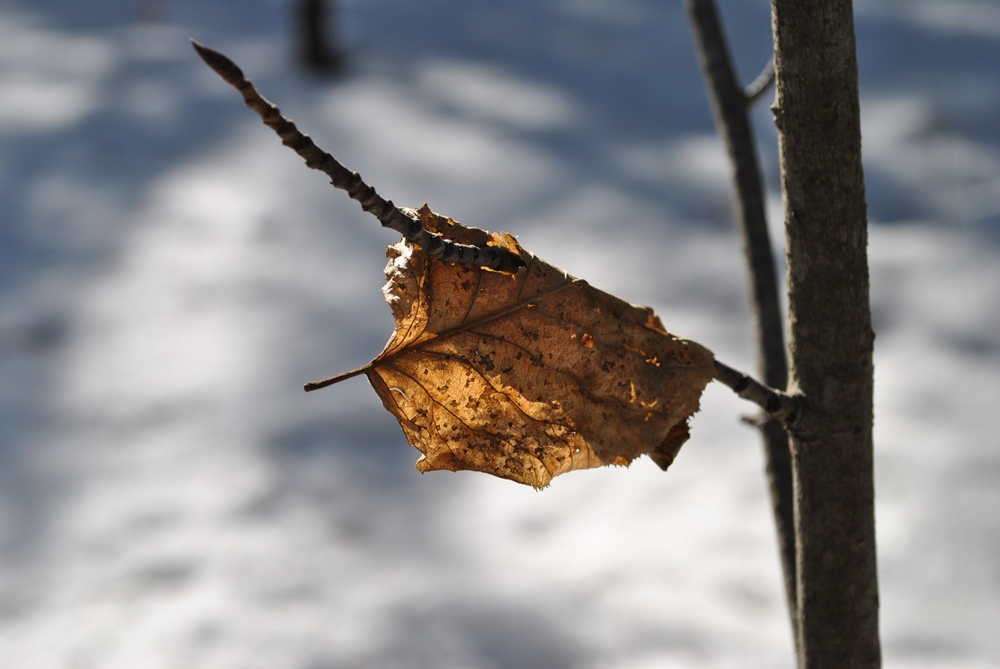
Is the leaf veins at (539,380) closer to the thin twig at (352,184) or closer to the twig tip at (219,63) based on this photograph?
the thin twig at (352,184)

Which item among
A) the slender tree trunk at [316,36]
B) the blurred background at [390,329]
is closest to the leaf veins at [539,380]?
the blurred background at [390,329]

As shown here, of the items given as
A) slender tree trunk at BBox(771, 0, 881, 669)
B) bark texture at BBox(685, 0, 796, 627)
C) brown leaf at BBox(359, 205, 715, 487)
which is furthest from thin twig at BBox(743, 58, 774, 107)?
brown leaf at BBox(359, 205, 715, 487)

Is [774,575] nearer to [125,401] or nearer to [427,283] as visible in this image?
[427,283]

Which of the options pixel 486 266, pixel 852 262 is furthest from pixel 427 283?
pixel 852 262

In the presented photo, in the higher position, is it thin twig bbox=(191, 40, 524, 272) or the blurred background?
the blurred background

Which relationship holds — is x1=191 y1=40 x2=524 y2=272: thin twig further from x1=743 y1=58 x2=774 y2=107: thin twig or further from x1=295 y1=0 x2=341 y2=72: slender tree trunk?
x1=295 y1=0 x2=341 y2=72: slender tree trunk

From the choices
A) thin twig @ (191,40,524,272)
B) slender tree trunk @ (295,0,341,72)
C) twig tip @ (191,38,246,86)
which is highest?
slender tree trunk @ (295,0,341,72)

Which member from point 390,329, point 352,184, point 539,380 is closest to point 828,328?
point 539,380

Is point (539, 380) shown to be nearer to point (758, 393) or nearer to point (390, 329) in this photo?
point (758, 393)
